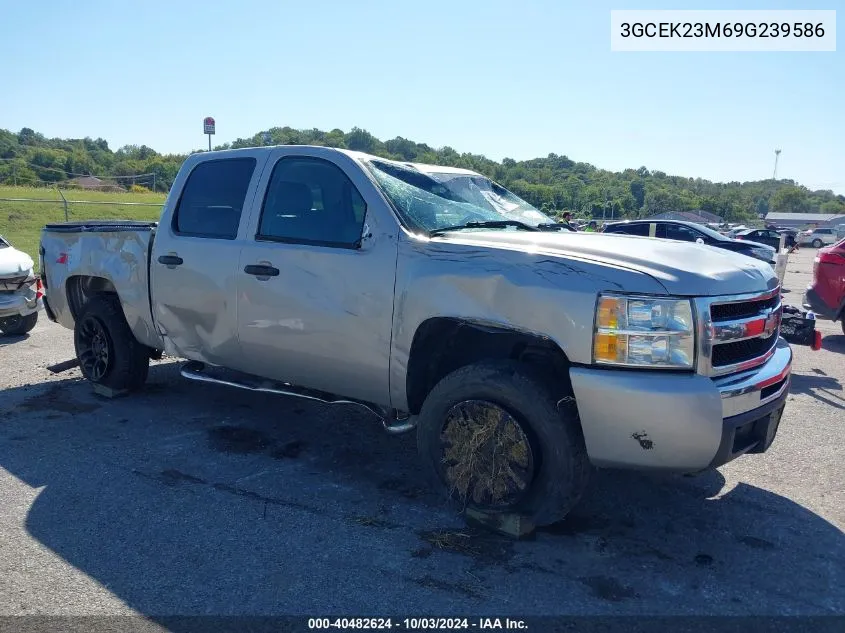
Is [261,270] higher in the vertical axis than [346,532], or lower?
higher

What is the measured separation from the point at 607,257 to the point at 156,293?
137 inches

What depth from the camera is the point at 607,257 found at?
336cm

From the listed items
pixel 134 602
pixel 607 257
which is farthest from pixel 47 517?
pixel 607 257

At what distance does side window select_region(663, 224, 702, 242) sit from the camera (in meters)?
16.3

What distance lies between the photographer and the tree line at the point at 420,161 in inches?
460

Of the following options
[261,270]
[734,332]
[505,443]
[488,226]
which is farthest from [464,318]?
[261,270]

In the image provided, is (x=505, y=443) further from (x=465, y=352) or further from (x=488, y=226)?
(x=488, y=226)

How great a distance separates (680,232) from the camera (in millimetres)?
16438

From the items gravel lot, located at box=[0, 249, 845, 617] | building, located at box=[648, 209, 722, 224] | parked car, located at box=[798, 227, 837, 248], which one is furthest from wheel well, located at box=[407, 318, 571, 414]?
building, located at box=[648, 209, 722, 224]

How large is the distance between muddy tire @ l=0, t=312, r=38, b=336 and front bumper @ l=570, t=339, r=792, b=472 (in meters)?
7.81

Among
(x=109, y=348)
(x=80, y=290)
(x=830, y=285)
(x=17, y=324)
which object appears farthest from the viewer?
(x=830, y=285)

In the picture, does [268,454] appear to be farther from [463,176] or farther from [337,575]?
[463,176]

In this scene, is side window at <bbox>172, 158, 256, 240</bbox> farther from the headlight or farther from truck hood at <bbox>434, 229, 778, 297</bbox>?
the headlight

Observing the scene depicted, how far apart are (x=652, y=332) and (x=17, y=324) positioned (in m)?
8.22
